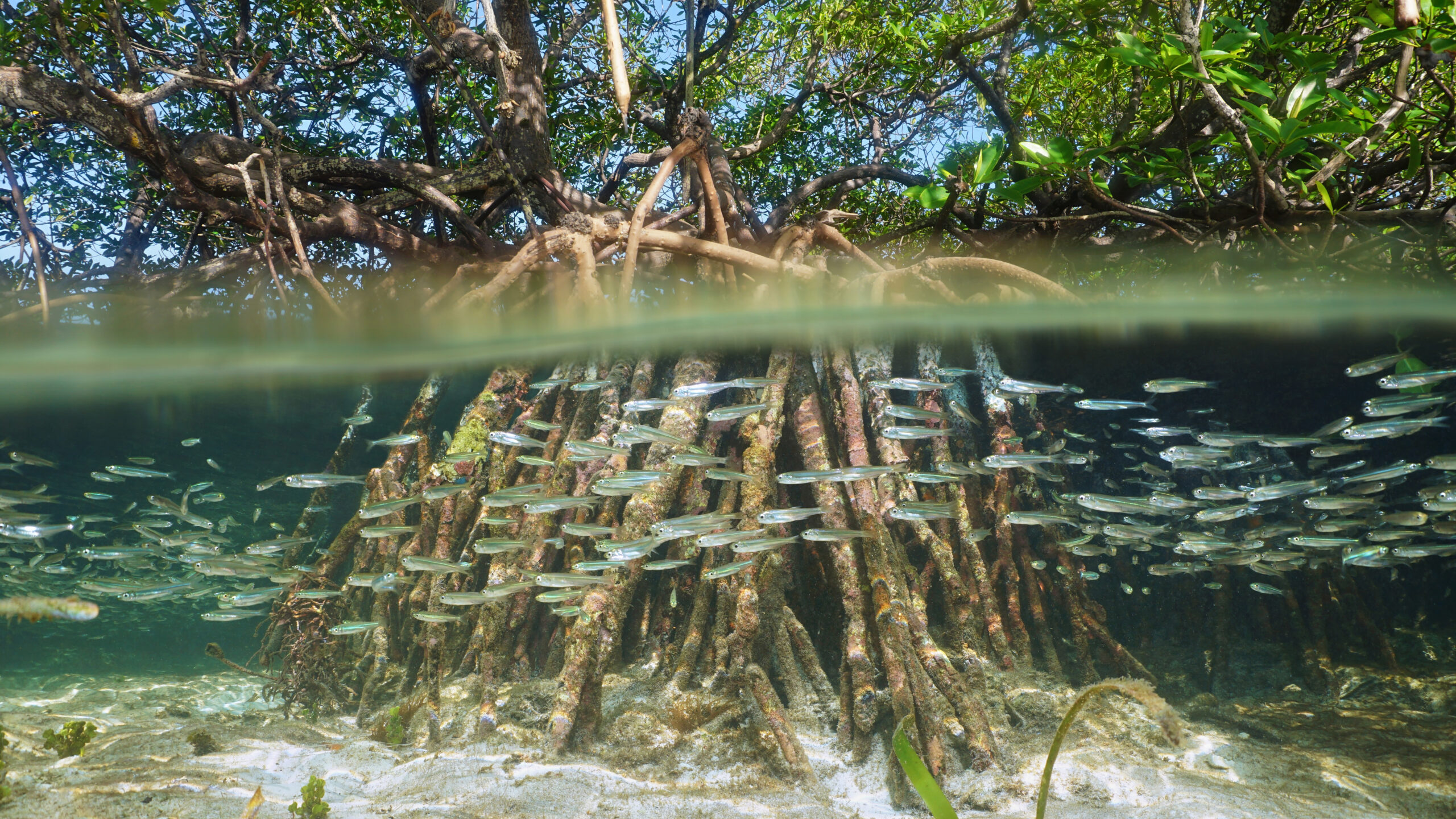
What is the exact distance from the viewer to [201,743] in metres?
4.50

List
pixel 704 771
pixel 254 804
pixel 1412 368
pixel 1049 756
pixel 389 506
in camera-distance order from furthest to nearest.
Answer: pixel 1412 368, pixel 389 506, pixel 704 771, pixel 254 804, pixel 1049 756

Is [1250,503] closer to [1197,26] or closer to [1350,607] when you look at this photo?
[1350,607]

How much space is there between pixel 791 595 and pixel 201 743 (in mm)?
4705

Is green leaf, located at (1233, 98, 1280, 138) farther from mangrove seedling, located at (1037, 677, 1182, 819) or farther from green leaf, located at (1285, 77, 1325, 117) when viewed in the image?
mangrove seedling, located at (1037, 677, 1182, 819)

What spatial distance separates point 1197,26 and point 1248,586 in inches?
272

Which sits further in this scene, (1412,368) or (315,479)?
(1412,368)

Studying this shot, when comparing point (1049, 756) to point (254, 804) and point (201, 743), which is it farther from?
point (201, 743)

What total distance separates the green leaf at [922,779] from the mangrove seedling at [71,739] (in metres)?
5.67

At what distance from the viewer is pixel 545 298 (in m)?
7.12

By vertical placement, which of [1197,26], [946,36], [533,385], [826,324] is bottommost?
[533,385]

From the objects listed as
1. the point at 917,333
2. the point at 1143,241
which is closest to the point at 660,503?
the point at 917,333

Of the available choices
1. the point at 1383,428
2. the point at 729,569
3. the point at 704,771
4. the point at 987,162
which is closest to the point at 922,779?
the point at 704,771

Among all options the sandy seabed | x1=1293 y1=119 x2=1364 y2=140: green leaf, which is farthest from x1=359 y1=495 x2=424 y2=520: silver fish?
x1=1293 y1=119 x2=1364 y2=140: green leaf

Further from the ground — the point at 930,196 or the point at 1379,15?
the point at 1379,15
